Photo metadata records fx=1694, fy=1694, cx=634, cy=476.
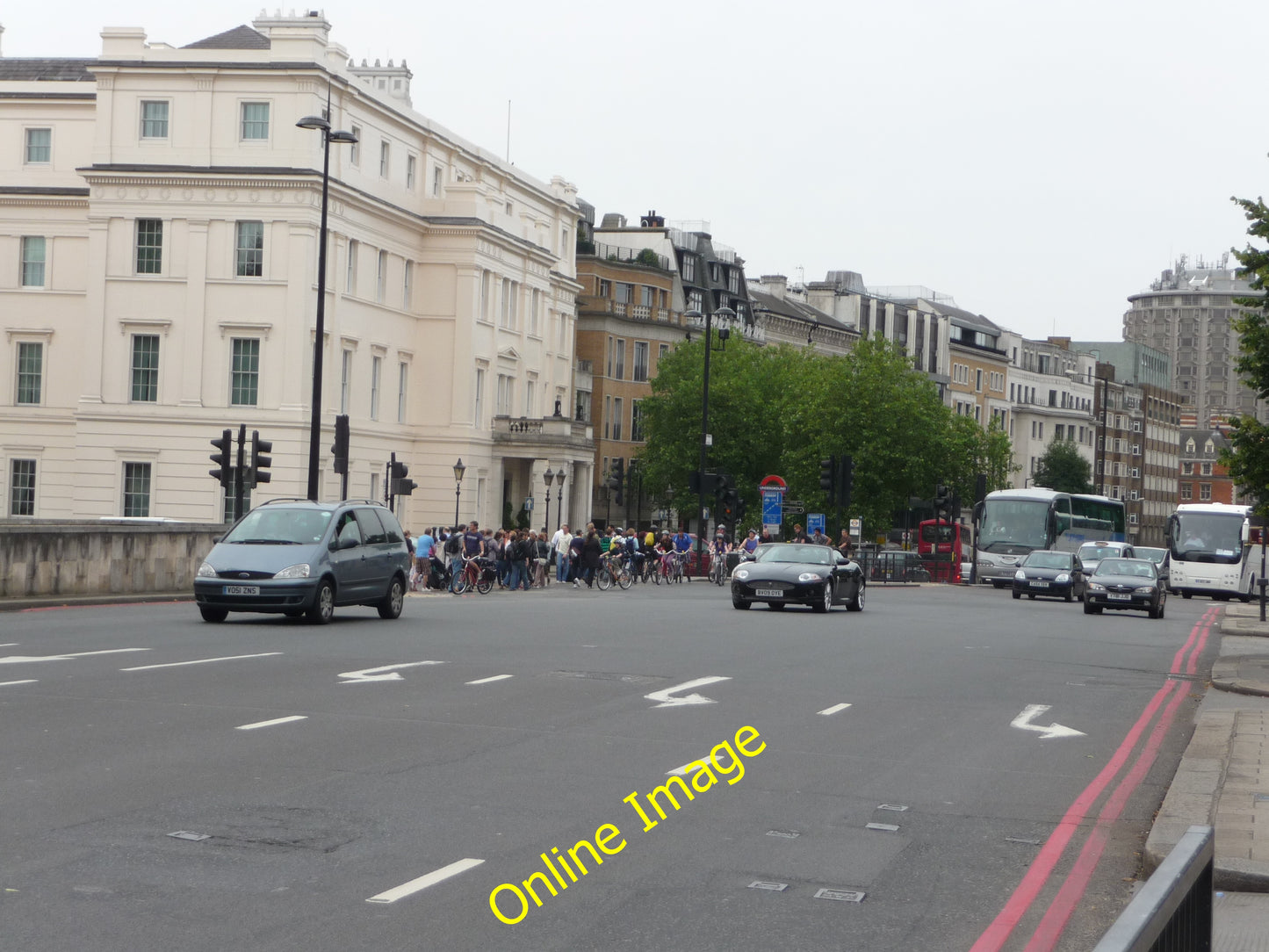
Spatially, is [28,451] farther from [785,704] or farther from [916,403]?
[785,704]

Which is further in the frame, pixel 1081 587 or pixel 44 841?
pixel 1081 587

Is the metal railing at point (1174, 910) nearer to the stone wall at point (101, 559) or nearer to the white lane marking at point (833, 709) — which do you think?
the white lane marking at point (833, 709)

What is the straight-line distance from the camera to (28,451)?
226ft

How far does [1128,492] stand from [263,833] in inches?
6727

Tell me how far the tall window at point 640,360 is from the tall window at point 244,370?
3824 centimetres

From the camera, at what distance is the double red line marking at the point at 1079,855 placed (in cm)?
686

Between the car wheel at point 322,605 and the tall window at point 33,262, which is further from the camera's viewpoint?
the tall window at point 33,262

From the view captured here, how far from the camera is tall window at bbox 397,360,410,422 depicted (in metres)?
73.8

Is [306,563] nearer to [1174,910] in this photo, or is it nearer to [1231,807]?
[1231,807]

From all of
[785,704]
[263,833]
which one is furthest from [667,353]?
[263,833]

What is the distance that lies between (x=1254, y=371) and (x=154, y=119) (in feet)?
174

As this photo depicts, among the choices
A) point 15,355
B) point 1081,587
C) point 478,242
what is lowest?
point 1081,587

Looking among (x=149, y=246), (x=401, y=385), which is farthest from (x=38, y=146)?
(x=401, y=385)

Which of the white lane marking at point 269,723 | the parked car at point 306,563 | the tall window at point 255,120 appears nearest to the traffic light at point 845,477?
the tall window at point 255,120
